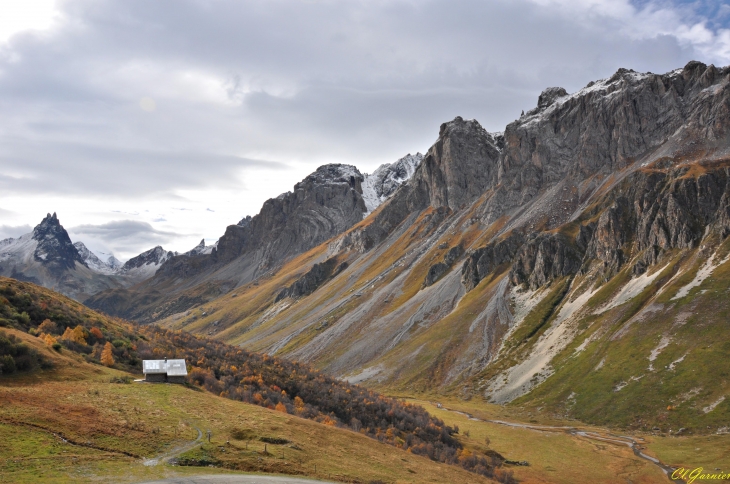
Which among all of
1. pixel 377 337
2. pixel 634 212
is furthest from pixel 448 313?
pixel 634 212

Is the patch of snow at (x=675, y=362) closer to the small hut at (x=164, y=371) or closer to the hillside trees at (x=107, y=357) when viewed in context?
the small hut at (x=164, y=371)

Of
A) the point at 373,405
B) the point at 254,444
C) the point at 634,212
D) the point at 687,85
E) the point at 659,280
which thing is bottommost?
the point at 373,405

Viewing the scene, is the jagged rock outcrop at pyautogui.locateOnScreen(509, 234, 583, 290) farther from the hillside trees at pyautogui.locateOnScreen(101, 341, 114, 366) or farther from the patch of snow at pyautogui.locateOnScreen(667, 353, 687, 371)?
the hillside trees at pyautogui.locateOnScreen(101, 341, 114, 366)

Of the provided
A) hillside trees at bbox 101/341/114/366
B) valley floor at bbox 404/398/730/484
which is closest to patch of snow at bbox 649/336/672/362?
valley floor at bbox 404/398/730/484

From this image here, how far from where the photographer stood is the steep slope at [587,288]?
88.5 meters

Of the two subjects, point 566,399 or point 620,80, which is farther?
point 620,80

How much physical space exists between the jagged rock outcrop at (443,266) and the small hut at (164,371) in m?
139

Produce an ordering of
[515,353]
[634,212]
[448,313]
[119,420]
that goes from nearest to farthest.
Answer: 1. [119,420]
2. [515,353]
3. [634,212]
4. [448,313]

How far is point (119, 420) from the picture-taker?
95.1 ft

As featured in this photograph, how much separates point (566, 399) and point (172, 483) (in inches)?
3192

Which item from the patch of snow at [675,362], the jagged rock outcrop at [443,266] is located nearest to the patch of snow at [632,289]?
the patch of snow at [675,362]

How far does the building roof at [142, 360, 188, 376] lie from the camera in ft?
135

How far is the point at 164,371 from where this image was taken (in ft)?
136

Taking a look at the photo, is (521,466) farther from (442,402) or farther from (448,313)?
(448,313)
